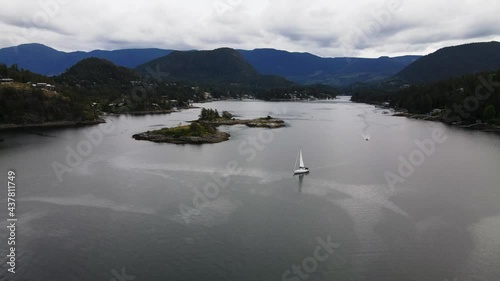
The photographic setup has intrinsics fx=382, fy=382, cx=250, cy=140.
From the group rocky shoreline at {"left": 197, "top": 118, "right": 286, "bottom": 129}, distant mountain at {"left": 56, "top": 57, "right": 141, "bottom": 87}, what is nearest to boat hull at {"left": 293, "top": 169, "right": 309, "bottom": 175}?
rocky shoreline at {"left": 197, "top": 118, "right": 286, "bottom": 129}

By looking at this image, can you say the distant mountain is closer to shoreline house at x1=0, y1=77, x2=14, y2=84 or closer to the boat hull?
shoreline house at x1=0, y1=77, x2=14, y2=84

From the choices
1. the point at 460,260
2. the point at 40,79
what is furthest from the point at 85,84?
the point at 460,260

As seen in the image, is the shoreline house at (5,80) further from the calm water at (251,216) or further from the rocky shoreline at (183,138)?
the rocky shoreline at (183,138)

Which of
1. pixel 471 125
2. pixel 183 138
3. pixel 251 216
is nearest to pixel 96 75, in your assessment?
pixel 183 138

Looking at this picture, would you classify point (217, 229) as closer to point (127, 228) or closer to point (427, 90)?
point (127, 228)

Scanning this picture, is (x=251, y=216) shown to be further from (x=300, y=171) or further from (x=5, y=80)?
(x=5, y=80)

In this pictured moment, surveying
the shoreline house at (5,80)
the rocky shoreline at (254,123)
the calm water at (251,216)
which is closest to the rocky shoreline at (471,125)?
the calm water at (251,216)
